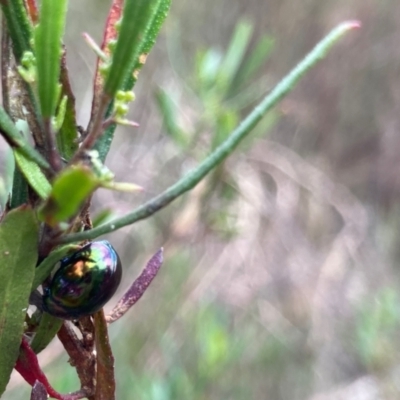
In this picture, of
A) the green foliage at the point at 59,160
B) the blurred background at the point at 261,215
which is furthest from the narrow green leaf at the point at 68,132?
the blurred background at the point at 261,215

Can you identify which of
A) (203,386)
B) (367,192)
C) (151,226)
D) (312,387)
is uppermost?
(151,226)

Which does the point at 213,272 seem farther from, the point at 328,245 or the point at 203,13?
the point at 203,13

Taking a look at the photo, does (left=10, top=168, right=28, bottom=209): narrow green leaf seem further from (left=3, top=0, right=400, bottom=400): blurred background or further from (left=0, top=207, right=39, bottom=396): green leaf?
(left=3, top=0, right=400, bottom=400): blurred background

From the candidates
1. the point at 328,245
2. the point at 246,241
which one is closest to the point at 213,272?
the point at 246,241

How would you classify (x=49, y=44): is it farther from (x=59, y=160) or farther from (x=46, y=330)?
(x=46, y=330)

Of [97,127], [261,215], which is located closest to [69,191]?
[97,127]

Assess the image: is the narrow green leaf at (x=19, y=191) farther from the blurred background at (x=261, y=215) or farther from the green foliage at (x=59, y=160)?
Result: the blurred background at (x=261, y=215)
